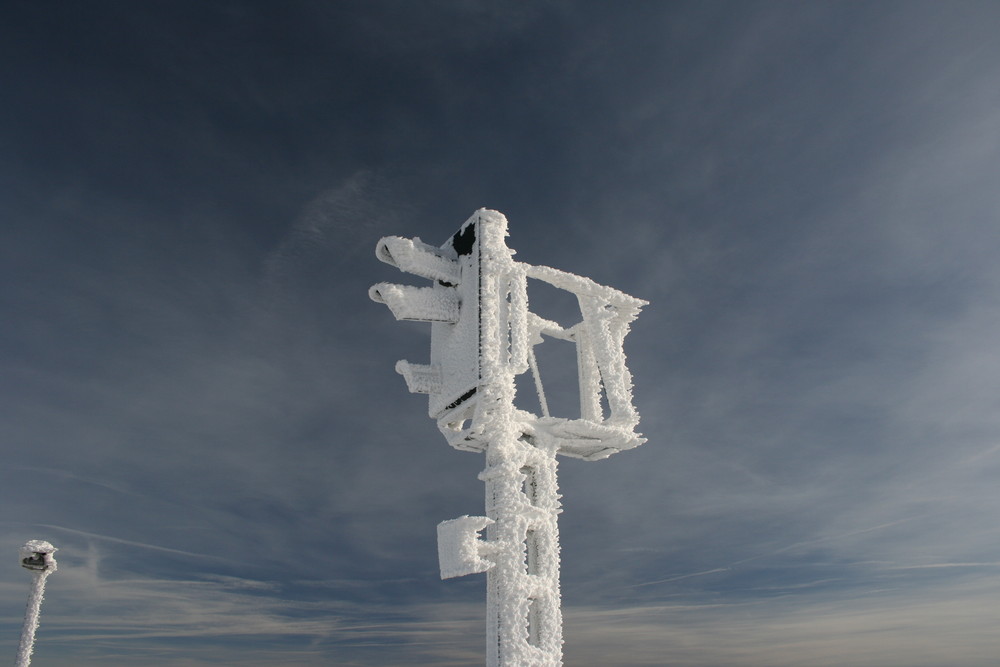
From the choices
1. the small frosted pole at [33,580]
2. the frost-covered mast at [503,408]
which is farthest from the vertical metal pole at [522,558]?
the small frosted pole at [33,580]

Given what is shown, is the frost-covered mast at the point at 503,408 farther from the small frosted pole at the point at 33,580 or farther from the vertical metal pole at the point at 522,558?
the small frosted pole at the point at 33,580

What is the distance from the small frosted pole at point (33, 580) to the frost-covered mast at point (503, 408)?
703 centimetres

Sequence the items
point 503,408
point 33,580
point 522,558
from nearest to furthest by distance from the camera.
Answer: point 33,580
point 522,558
point 503,408

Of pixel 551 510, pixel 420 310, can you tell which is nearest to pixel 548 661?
pixel 551 510

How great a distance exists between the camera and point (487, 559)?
13.9 metres

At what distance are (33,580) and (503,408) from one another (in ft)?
29.7

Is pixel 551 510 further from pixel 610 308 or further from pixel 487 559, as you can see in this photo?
pixel 610 308

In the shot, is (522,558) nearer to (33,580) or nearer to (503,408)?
(503,408)

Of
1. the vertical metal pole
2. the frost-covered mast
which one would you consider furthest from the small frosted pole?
the vertical metal pole

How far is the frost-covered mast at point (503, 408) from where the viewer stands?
→ 1377cm

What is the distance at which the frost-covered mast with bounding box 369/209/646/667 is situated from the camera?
Result: 45.2 feet

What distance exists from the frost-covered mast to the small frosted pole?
23.1 feet

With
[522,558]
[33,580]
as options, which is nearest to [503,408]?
[522,558]

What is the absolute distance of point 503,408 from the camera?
581 inches
